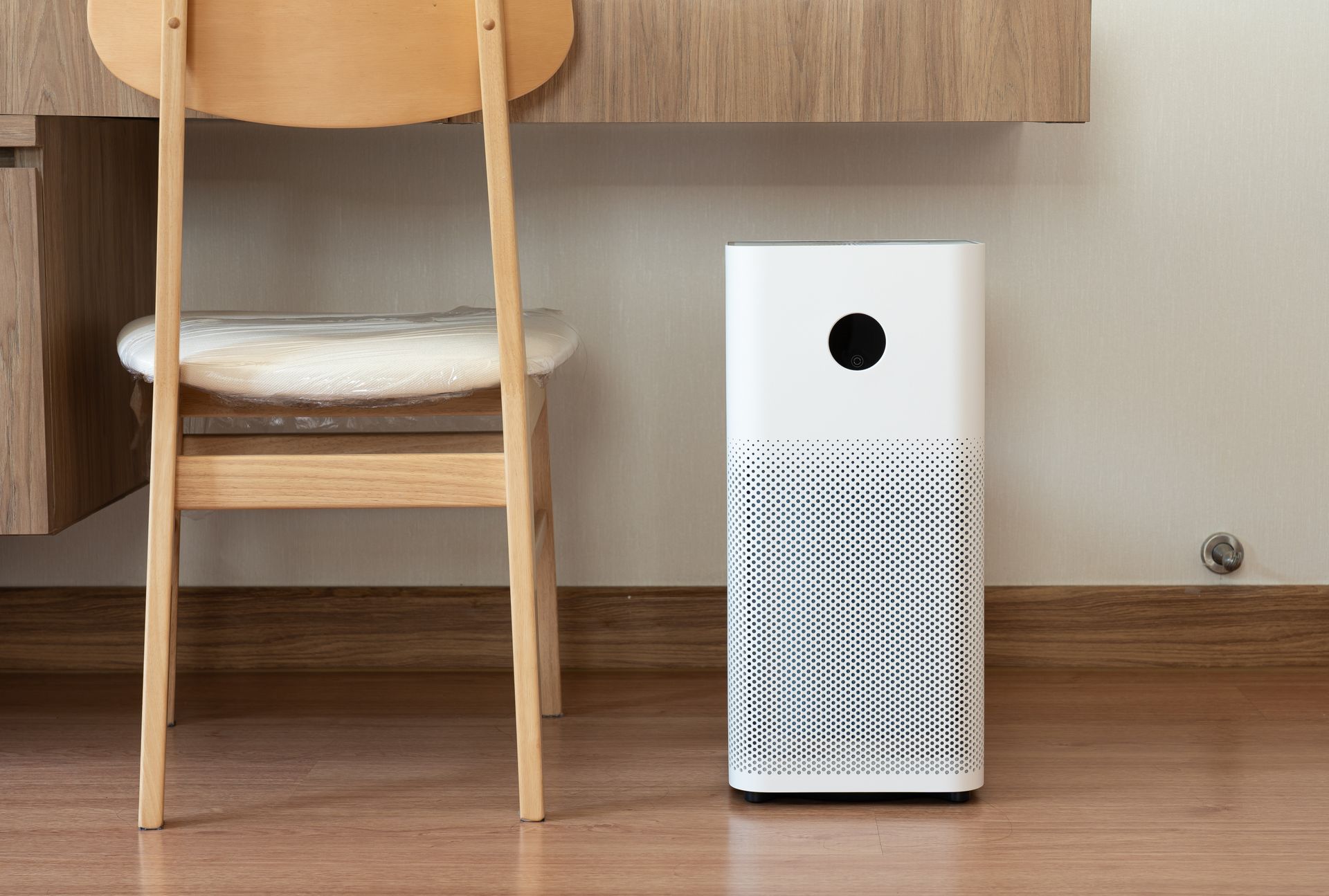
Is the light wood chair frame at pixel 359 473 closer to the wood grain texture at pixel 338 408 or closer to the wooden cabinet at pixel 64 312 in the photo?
the wood grain texture at pixel 338 408

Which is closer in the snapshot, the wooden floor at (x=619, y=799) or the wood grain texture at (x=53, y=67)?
the wooden floor at (x=619, y=799)

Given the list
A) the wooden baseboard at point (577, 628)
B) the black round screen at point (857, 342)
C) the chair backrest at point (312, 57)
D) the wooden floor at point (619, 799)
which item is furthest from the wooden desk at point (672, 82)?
the wooden baseboard at point (577, 628)

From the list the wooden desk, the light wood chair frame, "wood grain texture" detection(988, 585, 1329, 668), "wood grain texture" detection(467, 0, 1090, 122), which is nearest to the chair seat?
the light wood chair frame

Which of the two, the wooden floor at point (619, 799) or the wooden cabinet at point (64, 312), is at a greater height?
the wooden cabinet at point (64, 312)

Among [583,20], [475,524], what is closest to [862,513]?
[583,20]

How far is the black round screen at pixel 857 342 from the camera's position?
1.12 metres

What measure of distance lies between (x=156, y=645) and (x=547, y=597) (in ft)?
1.50

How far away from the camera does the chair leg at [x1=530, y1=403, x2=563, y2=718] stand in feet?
4.66

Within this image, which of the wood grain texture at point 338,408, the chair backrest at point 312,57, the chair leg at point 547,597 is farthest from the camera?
the chair leg at point 547,597

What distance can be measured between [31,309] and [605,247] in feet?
2.14

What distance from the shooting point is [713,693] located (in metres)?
1.52

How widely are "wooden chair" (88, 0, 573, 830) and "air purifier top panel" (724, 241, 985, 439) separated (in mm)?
202

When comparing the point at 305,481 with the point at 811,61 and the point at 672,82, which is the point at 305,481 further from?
the point at 811,61

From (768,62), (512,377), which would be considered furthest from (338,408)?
(768,62)
